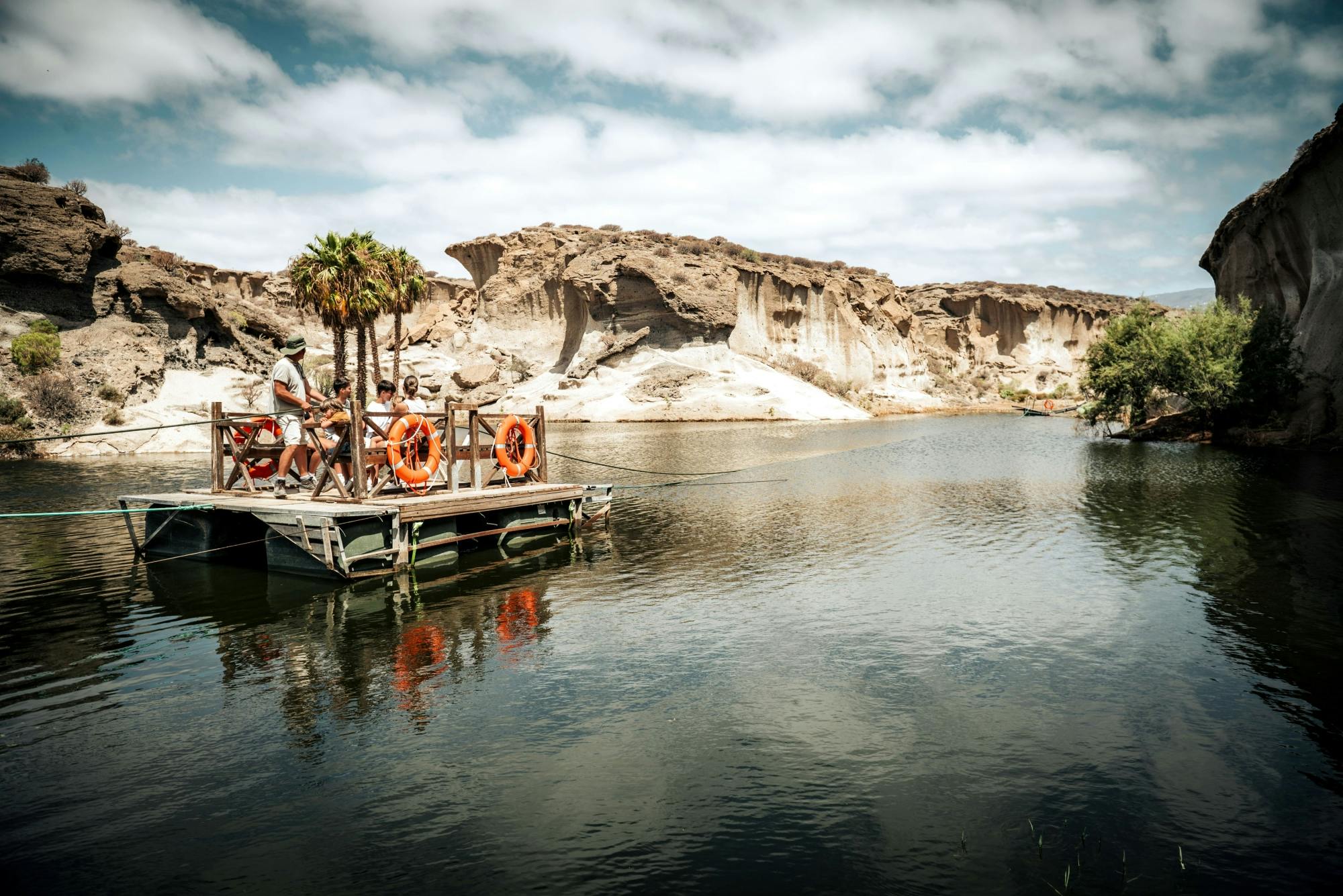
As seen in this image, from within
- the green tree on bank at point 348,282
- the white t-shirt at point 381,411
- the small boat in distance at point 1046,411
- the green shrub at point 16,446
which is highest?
the green tree on bank at point 348,282

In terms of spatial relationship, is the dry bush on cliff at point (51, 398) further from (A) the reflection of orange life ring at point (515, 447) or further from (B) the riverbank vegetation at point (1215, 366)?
(B) the riverbank vegetation at point (1215, 366)

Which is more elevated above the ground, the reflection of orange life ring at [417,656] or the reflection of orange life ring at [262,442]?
the reflection of orange life ring at [262,442]

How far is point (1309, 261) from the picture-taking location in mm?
35906

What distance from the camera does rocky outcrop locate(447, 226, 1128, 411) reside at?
237ft

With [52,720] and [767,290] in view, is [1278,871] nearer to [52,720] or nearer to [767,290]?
[52,720]

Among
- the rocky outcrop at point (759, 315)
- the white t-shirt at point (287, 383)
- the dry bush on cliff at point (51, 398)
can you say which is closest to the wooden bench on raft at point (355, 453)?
the white t-shirt at point (287, 383)

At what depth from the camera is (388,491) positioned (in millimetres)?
14750

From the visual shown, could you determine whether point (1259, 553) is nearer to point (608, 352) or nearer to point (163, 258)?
point (608, 352)

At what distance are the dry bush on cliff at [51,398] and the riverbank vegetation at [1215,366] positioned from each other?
53711 mm

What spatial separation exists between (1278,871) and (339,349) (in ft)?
137

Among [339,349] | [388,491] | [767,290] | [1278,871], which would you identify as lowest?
[1278,871]

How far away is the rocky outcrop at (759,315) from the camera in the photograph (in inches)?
2840

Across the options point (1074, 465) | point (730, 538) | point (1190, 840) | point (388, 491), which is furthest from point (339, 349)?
point (1190, 840)

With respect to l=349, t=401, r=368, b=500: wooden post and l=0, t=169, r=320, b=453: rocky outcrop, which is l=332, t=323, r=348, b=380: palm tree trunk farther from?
l=349, t=401, r=368, b=500: wooden post
